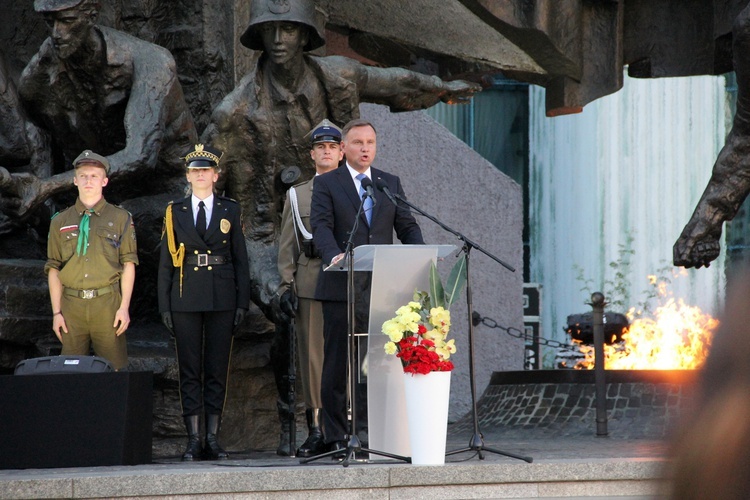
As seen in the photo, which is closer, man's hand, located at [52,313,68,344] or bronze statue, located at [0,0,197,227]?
man's hand, located at [52,313,68,344]

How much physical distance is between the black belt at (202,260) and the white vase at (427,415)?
1543 millimetres

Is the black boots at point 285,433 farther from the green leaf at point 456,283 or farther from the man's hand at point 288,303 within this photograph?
the green leaf at point 456,283

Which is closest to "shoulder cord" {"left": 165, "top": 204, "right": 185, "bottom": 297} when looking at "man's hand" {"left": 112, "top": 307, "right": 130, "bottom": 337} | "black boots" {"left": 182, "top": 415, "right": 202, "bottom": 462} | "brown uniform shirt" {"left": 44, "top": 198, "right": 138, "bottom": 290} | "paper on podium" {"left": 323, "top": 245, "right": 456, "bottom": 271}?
"brown uniform shirt" {"left": 44, "top": 198, "right": 138, "bottom": 290}

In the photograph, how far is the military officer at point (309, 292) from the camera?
610 centimetres

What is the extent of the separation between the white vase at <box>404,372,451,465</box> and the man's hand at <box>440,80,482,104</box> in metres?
3.73

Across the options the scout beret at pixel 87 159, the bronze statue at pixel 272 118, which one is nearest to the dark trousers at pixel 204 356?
the bronze statue at pixel 272 118

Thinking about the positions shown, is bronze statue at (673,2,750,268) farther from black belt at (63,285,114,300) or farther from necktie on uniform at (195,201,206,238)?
black belt at (63,285,114,300)

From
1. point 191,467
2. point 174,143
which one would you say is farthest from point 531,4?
point 191,467

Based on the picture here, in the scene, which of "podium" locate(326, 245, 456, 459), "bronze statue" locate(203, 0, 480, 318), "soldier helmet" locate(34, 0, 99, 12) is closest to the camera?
"podium" locate(326, 245, 456, 459)

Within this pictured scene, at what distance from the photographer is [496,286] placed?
12.0 m

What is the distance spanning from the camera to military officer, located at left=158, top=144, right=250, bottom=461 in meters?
6.11

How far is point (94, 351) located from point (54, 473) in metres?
1.44

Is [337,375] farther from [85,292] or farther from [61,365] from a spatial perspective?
[85,292]

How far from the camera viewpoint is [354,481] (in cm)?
462
